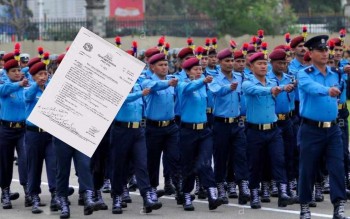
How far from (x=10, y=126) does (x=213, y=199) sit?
2.94m

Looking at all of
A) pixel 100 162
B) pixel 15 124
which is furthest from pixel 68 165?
pixel 100 162

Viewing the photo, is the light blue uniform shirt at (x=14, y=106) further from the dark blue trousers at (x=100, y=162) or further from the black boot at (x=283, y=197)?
the black boot at (x=283, y=197)

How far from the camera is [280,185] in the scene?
1402 centimetres

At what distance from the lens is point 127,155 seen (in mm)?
13969

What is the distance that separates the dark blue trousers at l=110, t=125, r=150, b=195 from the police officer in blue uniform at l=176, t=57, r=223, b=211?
22.3 inches

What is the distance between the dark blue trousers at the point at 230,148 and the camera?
14656 millimetres

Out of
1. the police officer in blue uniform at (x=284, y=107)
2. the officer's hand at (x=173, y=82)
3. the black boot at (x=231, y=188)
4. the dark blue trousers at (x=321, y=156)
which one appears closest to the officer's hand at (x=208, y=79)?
the officer's hand at (x=173, y=82)

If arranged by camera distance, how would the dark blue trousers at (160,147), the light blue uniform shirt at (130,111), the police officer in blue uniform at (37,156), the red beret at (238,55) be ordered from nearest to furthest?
the light blue uniform shirt at (130,111) < the police officer in blue uniform at (37,156) < the dark blue trousers at (160,147) < the red beret at (238,55)

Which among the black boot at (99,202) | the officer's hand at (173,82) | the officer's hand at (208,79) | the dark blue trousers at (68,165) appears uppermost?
the officer's hand at (208,79)

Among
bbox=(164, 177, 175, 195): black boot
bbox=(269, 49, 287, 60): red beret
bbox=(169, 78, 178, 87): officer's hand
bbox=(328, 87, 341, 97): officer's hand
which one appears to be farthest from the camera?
bbox=(164, 177, 175, 195): black boot

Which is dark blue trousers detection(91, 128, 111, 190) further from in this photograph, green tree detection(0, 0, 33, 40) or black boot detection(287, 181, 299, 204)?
green tree detection(0, 0, 33, 40)

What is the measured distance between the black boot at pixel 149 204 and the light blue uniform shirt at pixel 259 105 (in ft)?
5.26

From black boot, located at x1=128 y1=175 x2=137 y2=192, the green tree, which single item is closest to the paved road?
black boot, located at x1=128 y1=175 x2=137 y2=192

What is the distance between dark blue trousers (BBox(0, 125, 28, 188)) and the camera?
14875 mm
